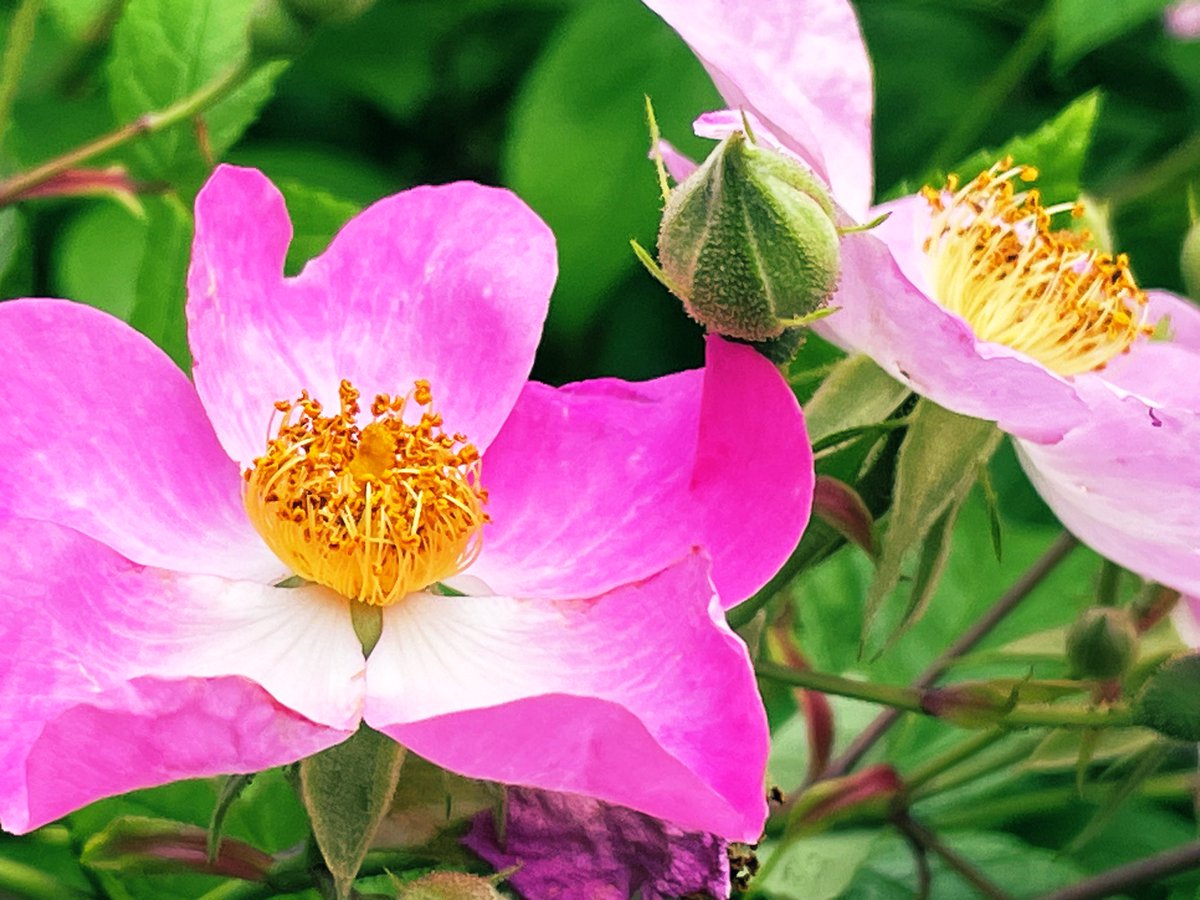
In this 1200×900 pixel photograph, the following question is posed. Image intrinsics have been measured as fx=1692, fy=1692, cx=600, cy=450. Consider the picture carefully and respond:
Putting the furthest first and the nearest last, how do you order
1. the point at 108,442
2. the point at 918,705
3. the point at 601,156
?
the point at 601,156 → the point at 918,705 → the point at 108,442

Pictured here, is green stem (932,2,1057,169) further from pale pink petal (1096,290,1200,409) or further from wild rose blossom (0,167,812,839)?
wild rose blossom (0,167,812,839)

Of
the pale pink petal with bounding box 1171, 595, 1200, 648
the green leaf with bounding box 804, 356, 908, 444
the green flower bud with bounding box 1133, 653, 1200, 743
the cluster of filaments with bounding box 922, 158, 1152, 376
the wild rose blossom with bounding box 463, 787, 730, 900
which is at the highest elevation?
the cluster of filaments with bounding box 922, 158, 1152, 376

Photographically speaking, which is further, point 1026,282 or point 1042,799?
point 1042,799

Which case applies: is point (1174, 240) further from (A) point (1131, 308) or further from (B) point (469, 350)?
(B) point (469, 350)

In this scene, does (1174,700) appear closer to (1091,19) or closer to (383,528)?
(383,528)

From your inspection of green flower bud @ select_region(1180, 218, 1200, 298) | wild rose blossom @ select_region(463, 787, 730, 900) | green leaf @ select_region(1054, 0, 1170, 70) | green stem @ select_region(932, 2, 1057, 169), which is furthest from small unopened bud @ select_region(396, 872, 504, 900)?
green stem @ select_region(932, 2, 1057, 169)

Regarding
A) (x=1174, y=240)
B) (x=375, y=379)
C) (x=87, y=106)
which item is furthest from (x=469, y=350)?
(x=1174, y=240)

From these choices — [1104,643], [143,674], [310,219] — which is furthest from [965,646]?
[143,674]

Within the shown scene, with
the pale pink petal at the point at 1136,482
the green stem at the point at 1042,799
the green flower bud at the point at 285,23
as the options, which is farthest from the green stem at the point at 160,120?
the green stem at the point at 1042,799
